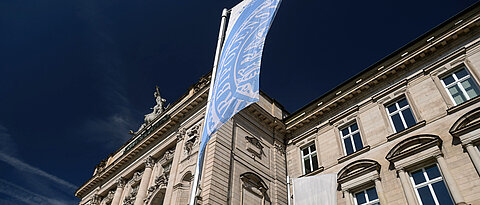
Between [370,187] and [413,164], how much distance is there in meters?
2.72

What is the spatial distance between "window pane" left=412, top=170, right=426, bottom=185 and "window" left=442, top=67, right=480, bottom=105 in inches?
169

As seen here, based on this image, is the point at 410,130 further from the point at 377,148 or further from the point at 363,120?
the point at 363,120

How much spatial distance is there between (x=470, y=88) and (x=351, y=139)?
696cm

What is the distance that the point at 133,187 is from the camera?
90.6 ft

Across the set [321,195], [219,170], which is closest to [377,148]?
[321,195]

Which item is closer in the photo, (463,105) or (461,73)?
(463,105)

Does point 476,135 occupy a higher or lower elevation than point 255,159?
lower

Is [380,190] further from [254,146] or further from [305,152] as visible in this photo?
[254,146]

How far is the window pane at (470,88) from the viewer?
589 inches

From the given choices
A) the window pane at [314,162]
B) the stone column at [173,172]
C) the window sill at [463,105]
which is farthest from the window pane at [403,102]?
the stone column at [173,172]

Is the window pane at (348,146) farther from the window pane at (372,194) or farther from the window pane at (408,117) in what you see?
the window pane at (408,117)

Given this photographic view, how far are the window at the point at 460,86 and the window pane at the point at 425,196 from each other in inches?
199

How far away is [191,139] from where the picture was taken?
21.0 m

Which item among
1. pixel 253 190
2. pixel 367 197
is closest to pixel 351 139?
pixel 367 197
